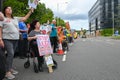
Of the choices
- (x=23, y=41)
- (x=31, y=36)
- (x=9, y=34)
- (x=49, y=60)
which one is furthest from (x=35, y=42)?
(x=23, y=41)

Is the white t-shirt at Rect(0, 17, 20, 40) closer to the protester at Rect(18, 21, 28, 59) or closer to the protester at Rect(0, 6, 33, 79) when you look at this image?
the protester at Rect(0, 6, 33, 79)

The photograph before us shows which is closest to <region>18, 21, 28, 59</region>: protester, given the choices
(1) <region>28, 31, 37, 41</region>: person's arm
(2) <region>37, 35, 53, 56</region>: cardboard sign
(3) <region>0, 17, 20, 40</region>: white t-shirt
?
(2) <region>37, 35, 53, 56</region>: cardboard sign

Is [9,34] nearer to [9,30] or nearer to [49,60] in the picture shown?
[9,30]

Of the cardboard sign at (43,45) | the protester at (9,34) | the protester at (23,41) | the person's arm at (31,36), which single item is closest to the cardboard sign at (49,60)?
the cardboard sign at (43,45)

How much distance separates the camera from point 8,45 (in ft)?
32.7

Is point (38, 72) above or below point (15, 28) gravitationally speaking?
below

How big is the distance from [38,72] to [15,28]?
1.73 m

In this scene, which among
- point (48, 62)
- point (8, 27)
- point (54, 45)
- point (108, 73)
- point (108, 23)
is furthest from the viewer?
point (108, 23)

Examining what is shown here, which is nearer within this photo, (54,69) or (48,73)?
(48,73)

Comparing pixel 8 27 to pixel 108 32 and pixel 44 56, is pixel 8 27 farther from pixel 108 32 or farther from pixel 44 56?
Answer: pixel 108 32

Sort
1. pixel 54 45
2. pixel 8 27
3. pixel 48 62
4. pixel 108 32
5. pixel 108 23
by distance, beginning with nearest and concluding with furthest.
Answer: pixel 8 27, pixel 48 62, pixel 54 45, pixel 108 32, pixel 108 23

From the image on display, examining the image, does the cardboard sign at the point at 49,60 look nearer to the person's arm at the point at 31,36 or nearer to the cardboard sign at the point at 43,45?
the cardboard sign at the point at 43,45

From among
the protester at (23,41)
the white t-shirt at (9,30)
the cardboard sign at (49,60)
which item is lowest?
the cardboard sign at (49,60)

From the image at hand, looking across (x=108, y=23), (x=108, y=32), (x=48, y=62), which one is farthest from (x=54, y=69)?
(x=108, y=23)
